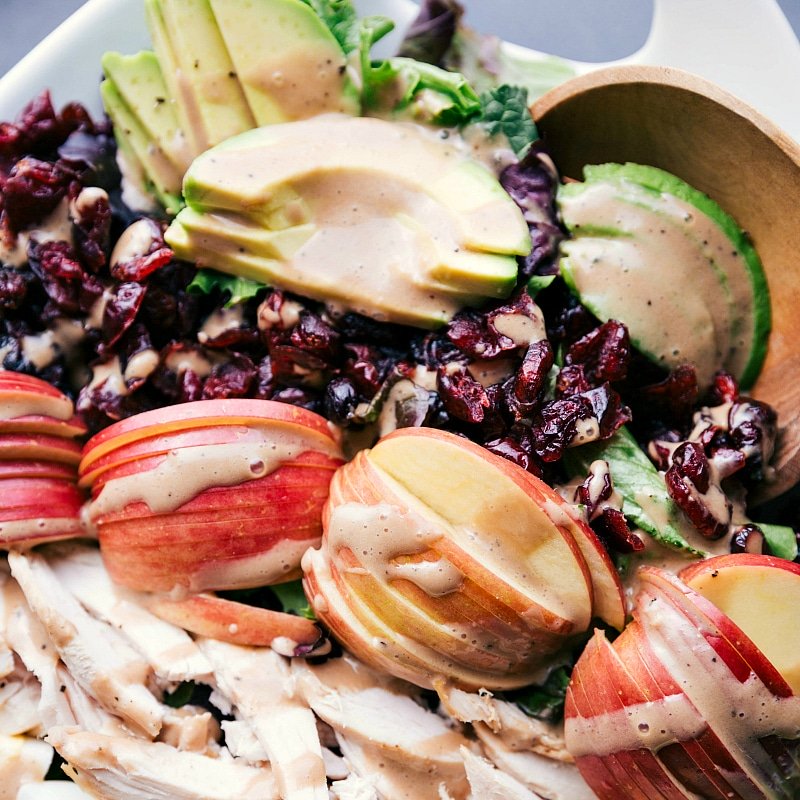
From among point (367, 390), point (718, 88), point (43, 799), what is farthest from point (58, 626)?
point (718, 88)

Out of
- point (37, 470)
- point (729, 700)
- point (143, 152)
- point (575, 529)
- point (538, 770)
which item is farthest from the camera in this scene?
point (143, 152)

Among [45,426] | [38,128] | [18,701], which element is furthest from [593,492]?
[38,128]

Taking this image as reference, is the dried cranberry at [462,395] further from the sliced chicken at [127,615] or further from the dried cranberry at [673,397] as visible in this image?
the sliced chicken at [127,615]

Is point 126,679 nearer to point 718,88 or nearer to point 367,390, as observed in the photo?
point 367,390

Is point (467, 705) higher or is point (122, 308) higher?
point (122, 308)

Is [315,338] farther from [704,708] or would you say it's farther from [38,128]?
[704,708]

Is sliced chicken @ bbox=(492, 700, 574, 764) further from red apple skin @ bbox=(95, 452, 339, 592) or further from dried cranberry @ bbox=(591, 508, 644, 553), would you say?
red apple skin @ bbox=(95, 452, 339, 592)
